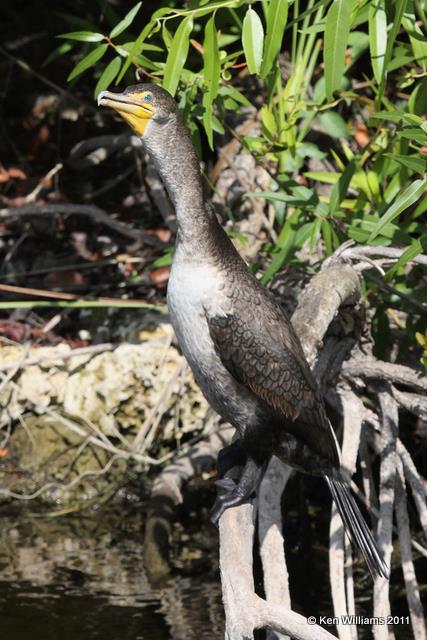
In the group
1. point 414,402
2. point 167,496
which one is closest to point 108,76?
point 414,402

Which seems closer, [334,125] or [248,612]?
[248,612]

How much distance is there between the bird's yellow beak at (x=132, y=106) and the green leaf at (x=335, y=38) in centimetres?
51

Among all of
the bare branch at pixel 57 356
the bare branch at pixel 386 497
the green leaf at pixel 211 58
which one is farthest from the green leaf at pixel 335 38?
the bare branch at pixel 57 356

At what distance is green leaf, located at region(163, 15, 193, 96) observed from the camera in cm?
309

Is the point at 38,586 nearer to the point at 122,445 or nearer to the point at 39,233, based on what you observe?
the point at 122,445

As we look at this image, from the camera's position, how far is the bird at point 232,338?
2.98 meters

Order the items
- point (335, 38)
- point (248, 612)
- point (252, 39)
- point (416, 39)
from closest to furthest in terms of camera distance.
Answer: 1. point (248, 612)
2. point (335, 38)
3. point (252, 39)
4. point (416, 39)

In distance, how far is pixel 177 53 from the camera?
3.17 metres

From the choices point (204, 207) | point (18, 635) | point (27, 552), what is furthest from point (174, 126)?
point (27, 552)

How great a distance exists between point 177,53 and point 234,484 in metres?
1.33

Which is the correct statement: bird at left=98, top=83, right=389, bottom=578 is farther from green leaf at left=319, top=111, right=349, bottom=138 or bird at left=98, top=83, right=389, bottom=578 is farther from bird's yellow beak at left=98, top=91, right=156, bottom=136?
green leaf at left=319, top=111, right=349, bottom=138

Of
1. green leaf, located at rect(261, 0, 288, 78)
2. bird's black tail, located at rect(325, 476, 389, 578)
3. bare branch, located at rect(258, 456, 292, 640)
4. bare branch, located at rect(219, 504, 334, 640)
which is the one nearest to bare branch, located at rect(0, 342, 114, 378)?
bare branch, located at rect(258, 456, 292, 640)

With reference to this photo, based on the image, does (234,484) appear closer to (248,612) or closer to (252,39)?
(248,612)

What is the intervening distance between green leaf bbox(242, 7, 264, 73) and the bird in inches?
10.1
